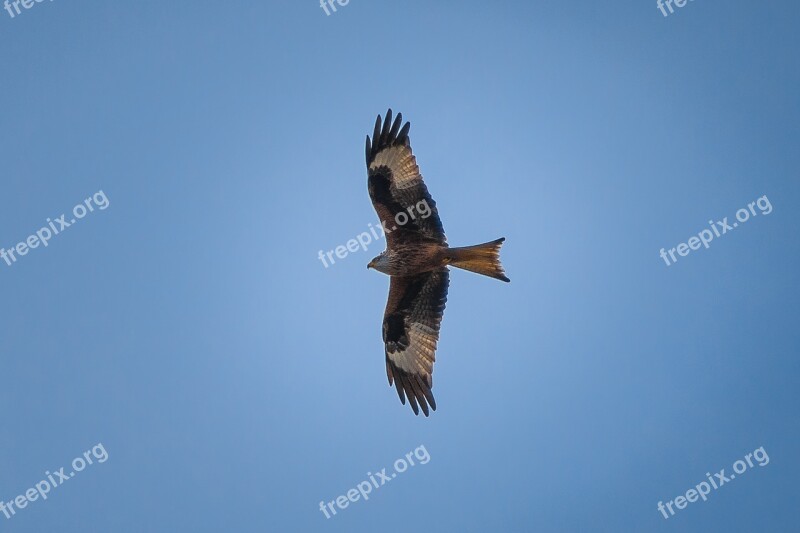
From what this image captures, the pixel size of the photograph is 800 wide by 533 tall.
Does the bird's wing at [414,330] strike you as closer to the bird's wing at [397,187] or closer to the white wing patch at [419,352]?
the white wing patch at [419,352]

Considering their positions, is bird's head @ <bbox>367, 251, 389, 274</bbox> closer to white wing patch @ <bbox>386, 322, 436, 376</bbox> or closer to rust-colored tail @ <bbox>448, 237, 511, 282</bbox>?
rust-colored tail @ <bbox>448, 237, 511, 282</bbox>

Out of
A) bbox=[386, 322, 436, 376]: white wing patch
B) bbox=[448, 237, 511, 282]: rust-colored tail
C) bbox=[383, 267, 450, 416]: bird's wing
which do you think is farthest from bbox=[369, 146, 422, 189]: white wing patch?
bbox=[386, 322, 436, 376]: white wing patch

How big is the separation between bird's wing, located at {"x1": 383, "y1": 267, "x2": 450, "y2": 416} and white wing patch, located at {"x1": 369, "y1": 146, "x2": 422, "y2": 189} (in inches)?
42.3

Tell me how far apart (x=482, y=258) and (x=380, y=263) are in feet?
3.75

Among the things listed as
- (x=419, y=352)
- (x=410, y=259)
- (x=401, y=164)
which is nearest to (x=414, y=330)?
(x=419, y=352)

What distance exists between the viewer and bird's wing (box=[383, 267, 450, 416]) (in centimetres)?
1050

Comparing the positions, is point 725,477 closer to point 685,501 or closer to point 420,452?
point 685,501

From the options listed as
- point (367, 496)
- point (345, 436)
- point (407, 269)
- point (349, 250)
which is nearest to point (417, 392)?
point (407, 269)

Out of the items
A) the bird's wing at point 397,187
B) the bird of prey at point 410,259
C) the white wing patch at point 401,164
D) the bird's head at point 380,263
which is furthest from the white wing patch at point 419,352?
the white wing patch at point 401,164

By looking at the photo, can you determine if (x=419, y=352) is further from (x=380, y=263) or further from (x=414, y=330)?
(x=380, y=263)

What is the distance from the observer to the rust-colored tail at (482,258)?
9531 millimetres

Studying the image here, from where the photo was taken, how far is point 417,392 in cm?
1059

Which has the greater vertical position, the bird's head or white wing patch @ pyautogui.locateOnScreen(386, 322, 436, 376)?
the bird's head

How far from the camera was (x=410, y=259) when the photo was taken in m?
10.0
